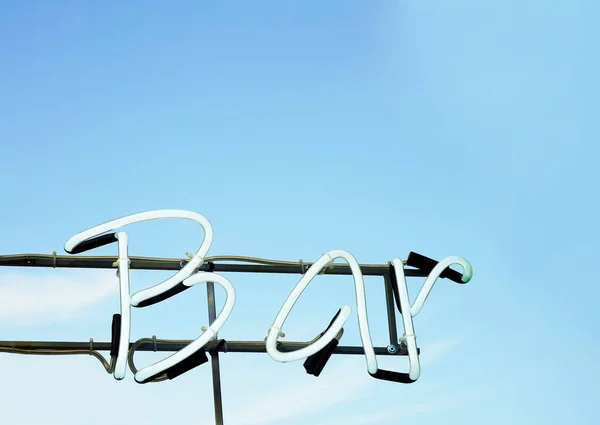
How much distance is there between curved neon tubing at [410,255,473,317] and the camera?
621cm

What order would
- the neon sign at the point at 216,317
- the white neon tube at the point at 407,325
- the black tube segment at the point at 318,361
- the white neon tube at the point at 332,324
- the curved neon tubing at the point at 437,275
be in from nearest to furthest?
the neon sign at the point at 216,317
the white neon tube at the point at 332,324
the black tube segment at the point at 318,361
the white neon tube at the point at 407,325
the curved neon tubing at the point at 437,275

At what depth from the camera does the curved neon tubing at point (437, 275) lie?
6.21m

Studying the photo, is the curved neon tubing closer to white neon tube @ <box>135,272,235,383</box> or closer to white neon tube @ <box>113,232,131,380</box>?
white neon tube @ <box>135,272,235,383</box>

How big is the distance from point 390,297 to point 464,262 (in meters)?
0.61

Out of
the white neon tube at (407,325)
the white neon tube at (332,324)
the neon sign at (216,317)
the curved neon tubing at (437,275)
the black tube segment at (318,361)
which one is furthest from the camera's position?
the curved neon tubing at (437,275)

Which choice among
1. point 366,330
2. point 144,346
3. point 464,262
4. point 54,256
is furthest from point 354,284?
point 54,256

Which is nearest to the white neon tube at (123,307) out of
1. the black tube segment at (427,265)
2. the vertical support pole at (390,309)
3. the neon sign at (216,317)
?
the neon sign at (216,317)

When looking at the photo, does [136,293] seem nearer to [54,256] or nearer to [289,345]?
[54,256]

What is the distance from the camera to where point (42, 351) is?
559 cm

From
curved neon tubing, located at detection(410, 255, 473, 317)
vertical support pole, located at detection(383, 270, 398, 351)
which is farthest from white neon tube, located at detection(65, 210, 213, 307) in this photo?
curved neon tubing, located at detection(410, 255, 473, 317)

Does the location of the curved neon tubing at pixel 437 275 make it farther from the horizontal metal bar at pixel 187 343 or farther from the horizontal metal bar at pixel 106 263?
the horizontal metal bar at pixel 106 263

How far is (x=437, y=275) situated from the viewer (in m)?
6.33

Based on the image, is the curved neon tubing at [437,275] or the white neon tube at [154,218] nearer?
the white neon tube at [154,218]

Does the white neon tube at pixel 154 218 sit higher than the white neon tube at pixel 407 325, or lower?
higher
